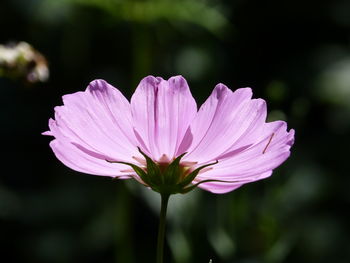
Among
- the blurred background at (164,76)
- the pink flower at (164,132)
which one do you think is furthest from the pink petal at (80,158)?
the blurred background at (164,76)

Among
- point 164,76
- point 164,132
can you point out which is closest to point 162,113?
point 164,132

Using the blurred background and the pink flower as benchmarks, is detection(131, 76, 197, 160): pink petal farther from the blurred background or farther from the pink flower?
the blurred background

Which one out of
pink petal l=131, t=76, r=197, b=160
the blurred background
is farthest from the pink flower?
the blurred background

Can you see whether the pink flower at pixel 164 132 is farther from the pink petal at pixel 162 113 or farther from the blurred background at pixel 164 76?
the blurred background at pixel 164 76

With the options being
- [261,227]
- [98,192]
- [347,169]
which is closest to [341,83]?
[347,169]

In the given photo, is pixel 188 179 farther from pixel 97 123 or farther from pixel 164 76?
pixel 164 76

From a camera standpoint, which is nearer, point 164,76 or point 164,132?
point 164,132

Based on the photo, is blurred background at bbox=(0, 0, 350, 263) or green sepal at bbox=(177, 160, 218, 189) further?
blurred background at bbox=(0, 0, 350, 263)
